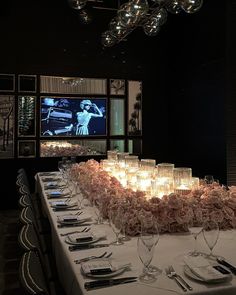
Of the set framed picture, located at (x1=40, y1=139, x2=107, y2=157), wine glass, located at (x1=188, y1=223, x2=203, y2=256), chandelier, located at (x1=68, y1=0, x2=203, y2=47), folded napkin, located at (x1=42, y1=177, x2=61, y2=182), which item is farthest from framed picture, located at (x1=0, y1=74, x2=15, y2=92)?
wine glass, located at (x1=188, y1=223, x2=203, y2=256)

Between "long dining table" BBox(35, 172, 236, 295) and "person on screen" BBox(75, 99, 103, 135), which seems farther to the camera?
"person on screen" BBox(75, 99, 103, 135)

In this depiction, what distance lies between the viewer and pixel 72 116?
22.2 ft

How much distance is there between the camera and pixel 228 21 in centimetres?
545

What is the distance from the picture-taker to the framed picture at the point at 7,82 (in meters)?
6.20

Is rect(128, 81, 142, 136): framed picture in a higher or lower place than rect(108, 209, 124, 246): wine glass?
higher

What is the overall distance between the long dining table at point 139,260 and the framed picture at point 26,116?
13.4ft

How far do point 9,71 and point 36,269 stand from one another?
527 centimetres

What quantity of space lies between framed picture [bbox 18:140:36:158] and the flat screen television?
0.92 feet

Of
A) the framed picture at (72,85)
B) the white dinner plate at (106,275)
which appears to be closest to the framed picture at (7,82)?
the framed picture at (72,85)

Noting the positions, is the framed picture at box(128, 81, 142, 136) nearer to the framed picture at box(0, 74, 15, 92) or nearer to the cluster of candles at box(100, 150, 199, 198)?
the framed picture at box(0, 74, 15, 92)

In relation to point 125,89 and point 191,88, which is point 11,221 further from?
point 191,88

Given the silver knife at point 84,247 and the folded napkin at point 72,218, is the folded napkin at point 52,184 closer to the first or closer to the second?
the folded napkin at point 72,218

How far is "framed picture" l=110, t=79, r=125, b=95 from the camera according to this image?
6965 mm

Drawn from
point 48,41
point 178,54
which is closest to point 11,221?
point 48,41
